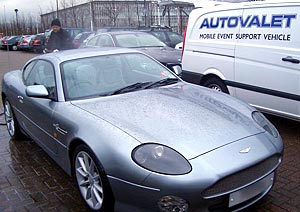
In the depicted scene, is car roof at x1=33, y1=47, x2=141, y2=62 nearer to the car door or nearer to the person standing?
the car door

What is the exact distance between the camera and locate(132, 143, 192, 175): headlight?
2365 mm

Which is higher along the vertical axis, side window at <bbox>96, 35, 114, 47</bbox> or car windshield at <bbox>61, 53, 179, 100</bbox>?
side window at <bbox>96, 35, 114, 47</bbox>

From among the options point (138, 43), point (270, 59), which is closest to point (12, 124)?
point (270, 59)

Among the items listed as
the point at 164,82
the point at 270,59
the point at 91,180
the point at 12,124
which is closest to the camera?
the point at 91,180

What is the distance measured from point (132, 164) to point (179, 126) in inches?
21.0

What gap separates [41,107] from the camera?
12.0ft

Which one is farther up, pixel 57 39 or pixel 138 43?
pixel 57 39

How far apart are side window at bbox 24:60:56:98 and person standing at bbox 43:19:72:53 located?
11.9 ft

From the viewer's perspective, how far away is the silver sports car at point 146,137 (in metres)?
2.37

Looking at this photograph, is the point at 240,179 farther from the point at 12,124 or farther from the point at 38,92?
the point at 12,124

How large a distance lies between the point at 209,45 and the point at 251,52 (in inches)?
36.3

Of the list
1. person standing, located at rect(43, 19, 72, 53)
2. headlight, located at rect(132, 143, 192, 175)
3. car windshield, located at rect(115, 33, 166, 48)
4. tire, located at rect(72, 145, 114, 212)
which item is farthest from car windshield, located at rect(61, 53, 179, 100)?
car windshield, located at rect(115, 33, 166, 48)

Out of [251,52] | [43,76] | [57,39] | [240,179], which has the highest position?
[57,39]

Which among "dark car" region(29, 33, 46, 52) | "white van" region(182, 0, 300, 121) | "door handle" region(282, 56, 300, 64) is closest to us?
"door handle" region(282, 56, 300, 64)
